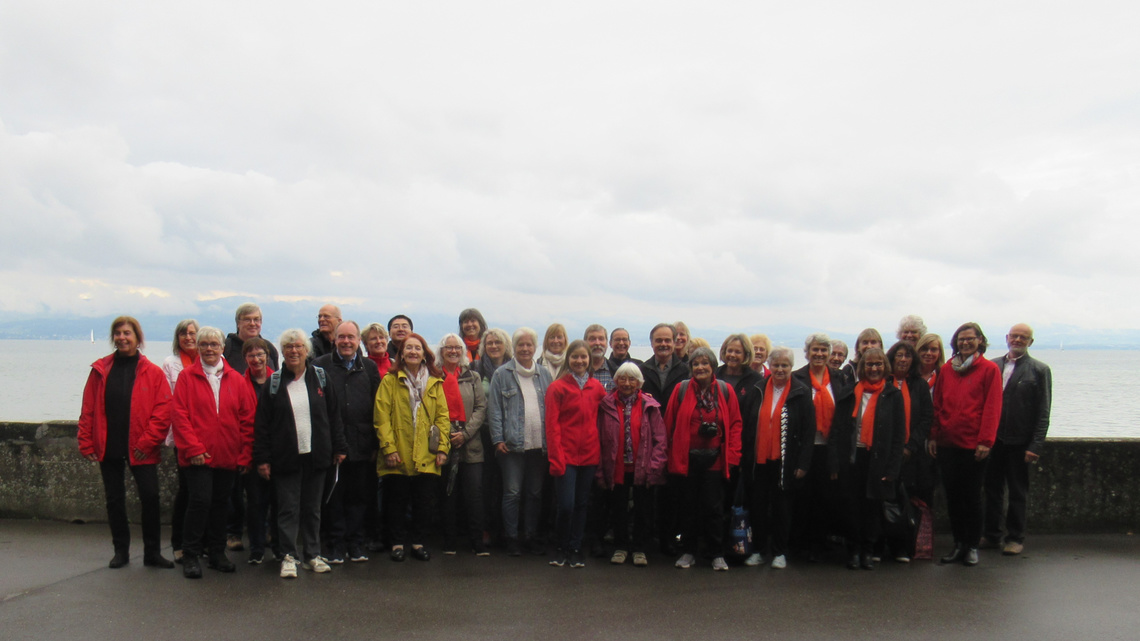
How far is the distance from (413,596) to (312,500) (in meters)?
1.23

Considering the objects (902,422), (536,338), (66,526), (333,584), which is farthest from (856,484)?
(66,526)

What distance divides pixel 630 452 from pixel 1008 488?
131 inches

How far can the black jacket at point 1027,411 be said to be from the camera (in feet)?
20.2

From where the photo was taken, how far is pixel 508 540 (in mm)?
6203

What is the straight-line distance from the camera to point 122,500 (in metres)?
5.64

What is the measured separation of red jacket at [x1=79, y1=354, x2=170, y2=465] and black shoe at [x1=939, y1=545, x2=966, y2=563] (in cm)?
607

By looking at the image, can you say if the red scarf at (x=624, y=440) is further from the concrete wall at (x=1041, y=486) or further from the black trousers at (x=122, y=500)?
the black trousers at (x=122, y=500)

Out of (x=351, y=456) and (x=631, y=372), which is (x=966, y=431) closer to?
(x=631, y=372)

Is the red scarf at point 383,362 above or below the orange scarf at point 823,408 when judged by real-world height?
above

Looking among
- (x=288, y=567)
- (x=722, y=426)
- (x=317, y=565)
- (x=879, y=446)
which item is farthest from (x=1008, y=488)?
(x=288, y=567)

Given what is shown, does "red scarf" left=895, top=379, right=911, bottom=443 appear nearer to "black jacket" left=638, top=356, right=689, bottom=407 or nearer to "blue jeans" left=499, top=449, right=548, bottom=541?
"black jacket" left=638, top=356, right=689, bottom=407

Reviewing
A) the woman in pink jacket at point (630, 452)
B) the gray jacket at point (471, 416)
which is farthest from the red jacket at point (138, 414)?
the woman in pink jacket at point (630, 452)

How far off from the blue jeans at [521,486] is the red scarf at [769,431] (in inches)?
68.2

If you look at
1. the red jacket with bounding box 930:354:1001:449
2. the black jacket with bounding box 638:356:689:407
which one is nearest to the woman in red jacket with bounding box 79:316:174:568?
the black jacket with bounding box 638:356:689:407
